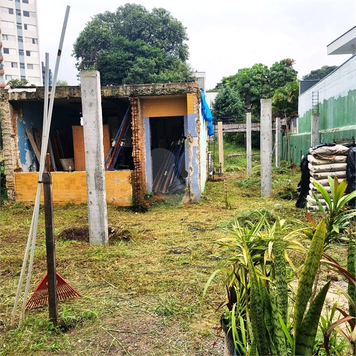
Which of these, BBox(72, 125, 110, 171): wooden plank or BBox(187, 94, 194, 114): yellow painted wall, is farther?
BBox(72, 125, 110, 171): wooden plank

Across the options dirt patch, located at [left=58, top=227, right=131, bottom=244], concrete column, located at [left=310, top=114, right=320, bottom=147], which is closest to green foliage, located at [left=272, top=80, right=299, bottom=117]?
concrete column, located at [left=310, top=114, right=320, bottom=147]

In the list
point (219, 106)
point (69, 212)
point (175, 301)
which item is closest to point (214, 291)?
point (175, 301)

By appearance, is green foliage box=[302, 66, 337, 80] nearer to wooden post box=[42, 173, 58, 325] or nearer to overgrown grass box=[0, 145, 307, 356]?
overgrown grass box=[0, 145, 307, 356]

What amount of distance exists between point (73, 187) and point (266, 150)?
536 cm

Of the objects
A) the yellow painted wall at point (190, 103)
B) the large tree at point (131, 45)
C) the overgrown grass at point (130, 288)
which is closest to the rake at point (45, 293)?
the overgrown grass at point (130, 288)

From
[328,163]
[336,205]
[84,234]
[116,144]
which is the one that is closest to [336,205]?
[336,205]

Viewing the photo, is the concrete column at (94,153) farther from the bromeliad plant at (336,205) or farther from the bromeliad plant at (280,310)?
the bromeliad plant at (336,205)

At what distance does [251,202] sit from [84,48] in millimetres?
19789

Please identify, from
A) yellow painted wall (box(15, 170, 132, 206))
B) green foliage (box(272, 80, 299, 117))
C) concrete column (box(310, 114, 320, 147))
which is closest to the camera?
yellow painted wall (box(15, 170, 132, 206))

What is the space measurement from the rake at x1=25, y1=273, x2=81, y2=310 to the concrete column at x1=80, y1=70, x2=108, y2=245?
1.98m

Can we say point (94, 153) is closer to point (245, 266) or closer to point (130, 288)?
point (130, 288)

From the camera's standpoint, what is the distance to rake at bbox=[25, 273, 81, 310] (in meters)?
3.41

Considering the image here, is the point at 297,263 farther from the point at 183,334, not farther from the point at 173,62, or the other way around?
the point at 173,62

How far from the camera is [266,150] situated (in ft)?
31.8
